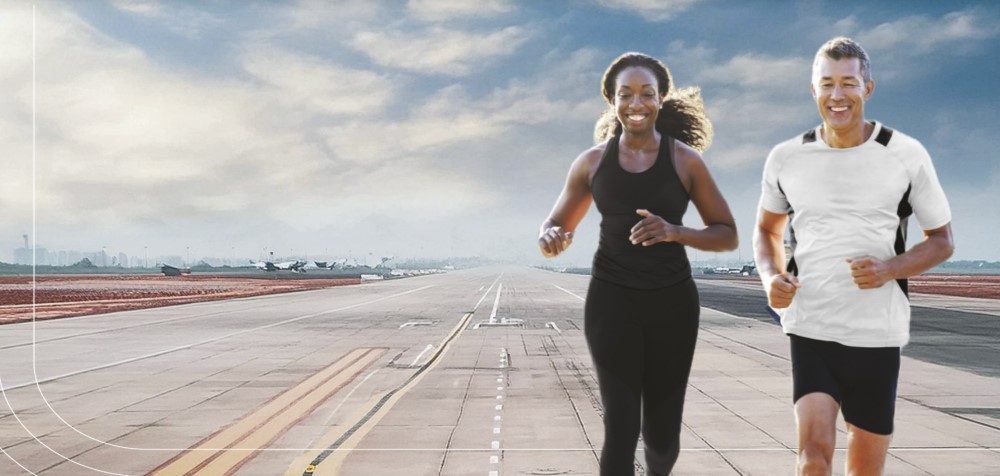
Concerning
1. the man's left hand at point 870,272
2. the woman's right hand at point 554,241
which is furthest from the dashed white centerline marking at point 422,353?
the man's left hand at point 870,272

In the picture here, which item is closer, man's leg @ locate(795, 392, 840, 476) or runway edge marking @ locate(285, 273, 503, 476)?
man's leg @ locate(795, 392, 840, 476)

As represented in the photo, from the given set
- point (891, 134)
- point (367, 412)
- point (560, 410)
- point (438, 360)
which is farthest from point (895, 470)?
point (438, 360)

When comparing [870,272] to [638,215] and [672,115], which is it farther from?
[672,115]

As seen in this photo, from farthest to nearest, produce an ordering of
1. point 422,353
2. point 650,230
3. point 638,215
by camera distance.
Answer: point 422,353, point 638,215, point 650,230

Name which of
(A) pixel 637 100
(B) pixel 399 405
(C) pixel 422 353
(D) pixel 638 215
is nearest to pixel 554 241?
(D) pixel 638 215

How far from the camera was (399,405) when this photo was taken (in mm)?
11672

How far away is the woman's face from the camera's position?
418 centimetres

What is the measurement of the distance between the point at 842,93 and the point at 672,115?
1.00m

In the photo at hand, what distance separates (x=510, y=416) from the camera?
10875 millimetres

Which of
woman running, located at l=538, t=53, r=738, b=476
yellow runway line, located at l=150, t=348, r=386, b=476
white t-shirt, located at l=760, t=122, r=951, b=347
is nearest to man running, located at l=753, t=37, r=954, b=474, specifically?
white t-shirt, located at l=760, t=122, r=951, b=347

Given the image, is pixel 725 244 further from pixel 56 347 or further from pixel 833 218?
pixel 56 347

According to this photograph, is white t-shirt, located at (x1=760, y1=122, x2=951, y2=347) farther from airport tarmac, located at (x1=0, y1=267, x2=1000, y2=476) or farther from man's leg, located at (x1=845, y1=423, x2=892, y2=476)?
airport tarmac, located at (x1=0, y1=267, x2=1000, y2=476)

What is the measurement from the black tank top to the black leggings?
0.07 meters

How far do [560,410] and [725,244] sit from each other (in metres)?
7.60
